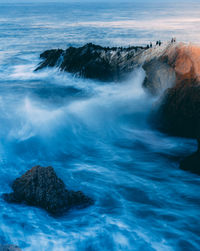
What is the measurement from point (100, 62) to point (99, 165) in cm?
750

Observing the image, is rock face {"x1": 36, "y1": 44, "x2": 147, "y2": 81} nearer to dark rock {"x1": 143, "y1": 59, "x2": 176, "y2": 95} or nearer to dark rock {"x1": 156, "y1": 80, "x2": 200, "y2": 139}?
dark rock {"x1": 143, "y1": 59, "x2": 176, "y2": 95}

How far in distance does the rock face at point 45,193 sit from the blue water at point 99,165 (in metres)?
0.12

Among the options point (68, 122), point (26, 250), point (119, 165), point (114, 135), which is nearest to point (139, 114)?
point (114, 135)

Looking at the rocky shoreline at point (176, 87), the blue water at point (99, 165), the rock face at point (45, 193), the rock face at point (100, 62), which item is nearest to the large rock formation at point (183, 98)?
the rocky shoreline at point (176, 87)

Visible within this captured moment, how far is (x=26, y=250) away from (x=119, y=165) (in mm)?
3308

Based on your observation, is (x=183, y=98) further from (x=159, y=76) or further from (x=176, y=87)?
(x=159, y=76)

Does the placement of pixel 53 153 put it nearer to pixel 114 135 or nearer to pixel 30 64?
pixel 114 135

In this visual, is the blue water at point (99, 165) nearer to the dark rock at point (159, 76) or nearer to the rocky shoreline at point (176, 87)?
the rocky shoreline at point (176, 87)

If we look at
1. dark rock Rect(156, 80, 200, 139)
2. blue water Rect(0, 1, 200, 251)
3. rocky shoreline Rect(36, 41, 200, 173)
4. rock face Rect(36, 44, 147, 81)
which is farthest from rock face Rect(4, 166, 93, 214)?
rock face Rect(36, 44, 147, 81)

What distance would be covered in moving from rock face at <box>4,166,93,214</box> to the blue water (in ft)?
0.41

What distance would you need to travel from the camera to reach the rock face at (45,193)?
4180 mm

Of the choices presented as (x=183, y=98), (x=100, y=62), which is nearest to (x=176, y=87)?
(x=183, y=98)

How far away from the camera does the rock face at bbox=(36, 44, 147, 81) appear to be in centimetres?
1247

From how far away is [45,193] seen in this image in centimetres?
421
